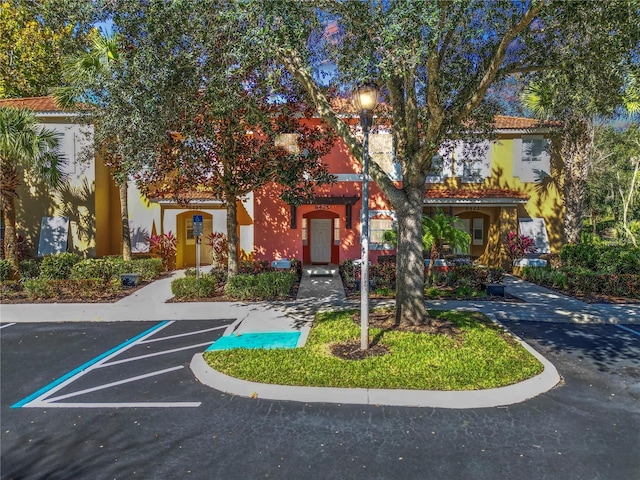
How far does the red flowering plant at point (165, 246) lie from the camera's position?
675 inches

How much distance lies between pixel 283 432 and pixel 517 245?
14878 millimetres

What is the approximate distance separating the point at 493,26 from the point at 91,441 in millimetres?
9992

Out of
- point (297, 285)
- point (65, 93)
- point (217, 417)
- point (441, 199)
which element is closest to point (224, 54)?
point (217, 417)

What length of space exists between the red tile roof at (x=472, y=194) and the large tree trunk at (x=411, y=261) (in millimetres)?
8238

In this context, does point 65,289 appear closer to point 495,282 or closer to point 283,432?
point 283,432

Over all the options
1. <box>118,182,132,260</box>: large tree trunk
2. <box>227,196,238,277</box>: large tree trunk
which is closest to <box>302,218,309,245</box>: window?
<box>227,196,238,277</box>: large tree trunk

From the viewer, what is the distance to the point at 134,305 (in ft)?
37.5

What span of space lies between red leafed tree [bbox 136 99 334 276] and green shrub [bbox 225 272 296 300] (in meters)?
0.73

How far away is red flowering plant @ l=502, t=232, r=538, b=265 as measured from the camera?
1662 centimetres

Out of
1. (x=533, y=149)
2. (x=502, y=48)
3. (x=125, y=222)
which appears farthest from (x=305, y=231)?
(x=502, y=48)

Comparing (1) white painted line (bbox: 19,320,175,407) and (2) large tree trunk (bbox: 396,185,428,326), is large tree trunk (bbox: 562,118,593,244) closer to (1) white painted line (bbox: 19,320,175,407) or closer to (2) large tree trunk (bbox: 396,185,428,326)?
(2) large tree trunk (bbox: 396,185,428,326)

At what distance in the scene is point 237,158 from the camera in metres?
12.0

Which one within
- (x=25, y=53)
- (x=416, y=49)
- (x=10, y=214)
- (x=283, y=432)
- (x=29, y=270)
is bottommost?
(x=283, y=432)

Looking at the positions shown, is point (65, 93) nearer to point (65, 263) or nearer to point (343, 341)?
point (65, 263)
